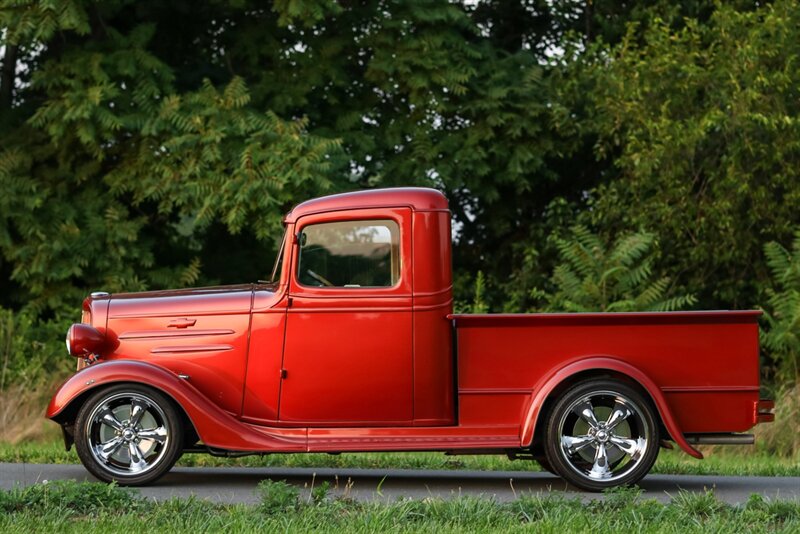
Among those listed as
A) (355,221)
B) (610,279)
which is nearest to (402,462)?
(355,221)

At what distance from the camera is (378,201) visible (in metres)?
9.15

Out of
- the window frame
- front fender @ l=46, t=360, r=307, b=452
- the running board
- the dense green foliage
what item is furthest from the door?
the dense green foliage

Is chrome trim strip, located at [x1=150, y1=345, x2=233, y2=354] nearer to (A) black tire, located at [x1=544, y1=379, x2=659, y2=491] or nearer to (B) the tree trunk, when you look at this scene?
(A) black tire, located at [x1=544, y1=379, x2=659, y2=491]

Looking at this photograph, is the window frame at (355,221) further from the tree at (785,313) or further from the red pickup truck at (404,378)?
the tree at (785,313)

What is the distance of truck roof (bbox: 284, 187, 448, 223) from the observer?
913 cm

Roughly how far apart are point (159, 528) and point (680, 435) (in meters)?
3.77

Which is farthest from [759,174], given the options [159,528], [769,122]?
[159,528]

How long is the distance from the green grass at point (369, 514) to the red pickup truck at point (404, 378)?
1017mm

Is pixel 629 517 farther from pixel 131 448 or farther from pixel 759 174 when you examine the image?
pixel 759 174

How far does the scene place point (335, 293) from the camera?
29.6ft

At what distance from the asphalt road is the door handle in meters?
1.15

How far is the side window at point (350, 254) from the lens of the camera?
9.06 m

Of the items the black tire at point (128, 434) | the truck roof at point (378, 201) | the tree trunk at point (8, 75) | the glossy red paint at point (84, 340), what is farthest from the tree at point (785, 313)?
the tree trunk at point (8, 75)

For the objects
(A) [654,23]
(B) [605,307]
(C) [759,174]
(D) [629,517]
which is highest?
(A) [654,23]
